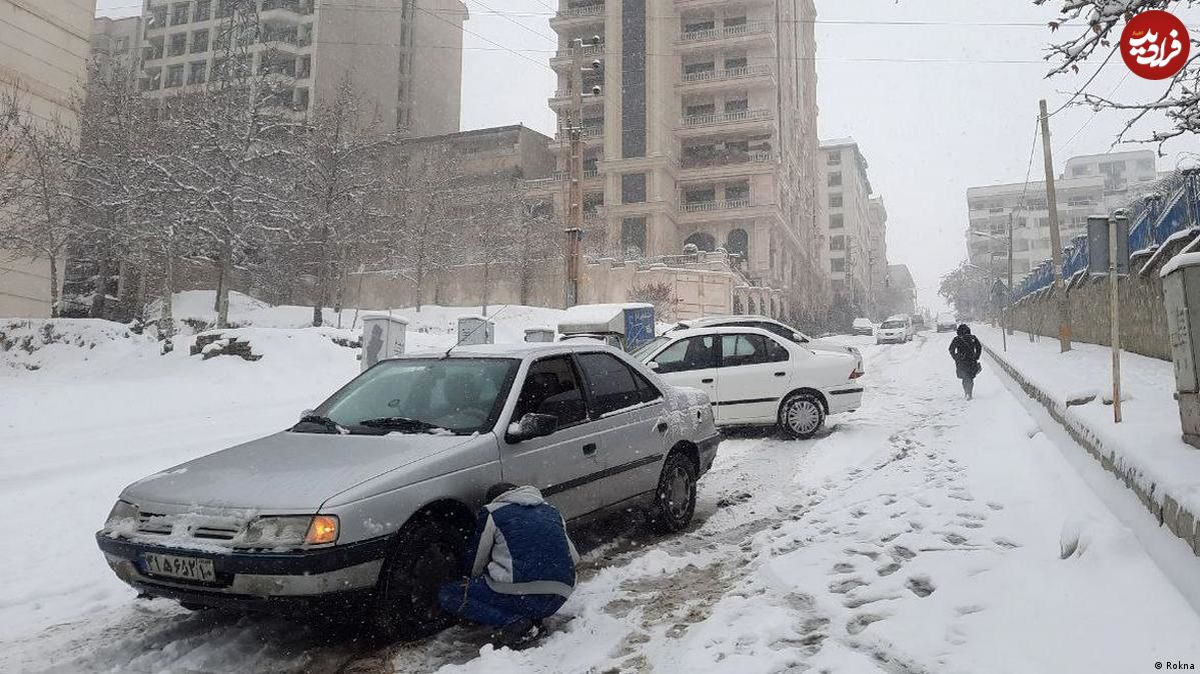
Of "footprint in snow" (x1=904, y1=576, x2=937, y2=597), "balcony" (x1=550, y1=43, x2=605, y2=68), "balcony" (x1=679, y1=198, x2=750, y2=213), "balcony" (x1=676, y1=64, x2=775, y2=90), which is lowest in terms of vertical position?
"footprint in snow" (x1=904, y1=576, x2=937, y2=597)

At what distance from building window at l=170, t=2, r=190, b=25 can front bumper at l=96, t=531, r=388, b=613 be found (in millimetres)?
74423

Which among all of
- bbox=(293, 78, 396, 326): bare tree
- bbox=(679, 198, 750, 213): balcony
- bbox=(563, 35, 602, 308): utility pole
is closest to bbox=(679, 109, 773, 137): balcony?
bbox=(679, 198, 750, 213): balcony

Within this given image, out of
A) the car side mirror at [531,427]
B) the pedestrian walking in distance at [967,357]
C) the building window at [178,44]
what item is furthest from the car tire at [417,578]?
the building window at [178,44]

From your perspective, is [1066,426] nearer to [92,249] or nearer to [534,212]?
[92,249]

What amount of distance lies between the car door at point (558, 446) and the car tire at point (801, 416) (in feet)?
18.6

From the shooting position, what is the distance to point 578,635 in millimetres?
3600

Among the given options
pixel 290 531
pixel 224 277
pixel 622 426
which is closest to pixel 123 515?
pixel 290 531

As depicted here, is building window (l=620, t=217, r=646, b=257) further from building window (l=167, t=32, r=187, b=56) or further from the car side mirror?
the car side mirror

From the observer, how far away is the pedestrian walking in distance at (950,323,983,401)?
13.3 meters

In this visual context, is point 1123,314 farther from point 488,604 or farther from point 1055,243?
point 488,604

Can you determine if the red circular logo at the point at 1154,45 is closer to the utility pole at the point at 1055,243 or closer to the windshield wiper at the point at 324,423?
the windshield wiper at the point at 324,423

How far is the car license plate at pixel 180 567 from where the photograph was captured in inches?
124

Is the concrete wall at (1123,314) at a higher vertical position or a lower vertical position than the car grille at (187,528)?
higher

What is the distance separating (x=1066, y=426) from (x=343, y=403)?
7973 mm
